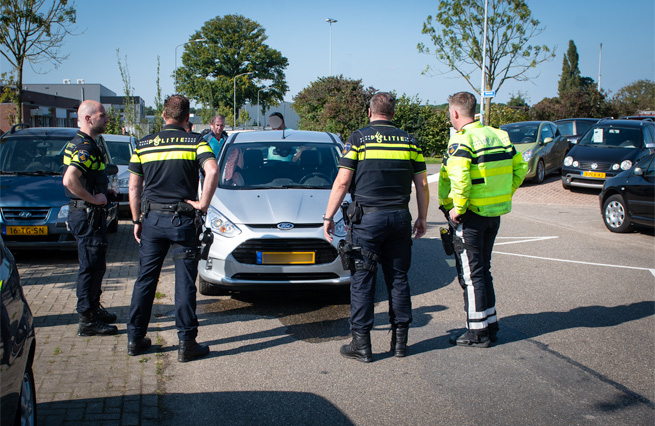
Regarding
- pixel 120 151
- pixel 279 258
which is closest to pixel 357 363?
pixel 279 258

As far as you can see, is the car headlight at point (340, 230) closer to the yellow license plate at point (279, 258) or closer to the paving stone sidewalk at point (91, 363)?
the yellow license plate at point (279, 258)

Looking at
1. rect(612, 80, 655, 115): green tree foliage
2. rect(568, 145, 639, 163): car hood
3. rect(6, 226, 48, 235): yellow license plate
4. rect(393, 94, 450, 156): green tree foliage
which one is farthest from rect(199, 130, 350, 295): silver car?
rect(612, 80, 655, 115): green tree foliage

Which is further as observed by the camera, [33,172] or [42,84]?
→ [42,84]

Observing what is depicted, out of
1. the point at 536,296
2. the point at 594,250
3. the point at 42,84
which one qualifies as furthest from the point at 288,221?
the point at 42,84

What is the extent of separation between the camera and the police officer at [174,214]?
490 centimetres

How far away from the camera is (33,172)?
9.06 metres

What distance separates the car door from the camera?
10.5 metres

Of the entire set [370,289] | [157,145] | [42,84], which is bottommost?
[370,289]

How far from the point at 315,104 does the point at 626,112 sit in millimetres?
21416

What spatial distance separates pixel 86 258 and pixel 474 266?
341 centimetres

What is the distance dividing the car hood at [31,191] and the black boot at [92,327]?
3324 millimetres

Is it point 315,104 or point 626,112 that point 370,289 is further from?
point 626,112

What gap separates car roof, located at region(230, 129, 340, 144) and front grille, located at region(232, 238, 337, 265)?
203 centimetres

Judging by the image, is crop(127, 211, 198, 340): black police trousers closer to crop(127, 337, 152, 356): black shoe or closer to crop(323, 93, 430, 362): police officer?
crop(127, 337, 152, 356): black shoe
